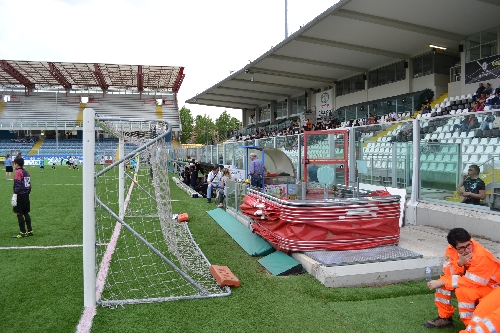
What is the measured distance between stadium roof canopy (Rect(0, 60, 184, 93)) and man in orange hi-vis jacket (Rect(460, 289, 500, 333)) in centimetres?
5087

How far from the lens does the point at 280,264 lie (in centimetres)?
633

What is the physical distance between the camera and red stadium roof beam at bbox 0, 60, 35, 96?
48044 millimetres

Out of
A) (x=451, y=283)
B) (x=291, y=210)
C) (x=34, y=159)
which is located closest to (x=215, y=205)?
(x=291, y=210)

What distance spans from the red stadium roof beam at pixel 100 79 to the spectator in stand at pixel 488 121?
48302 millimetres

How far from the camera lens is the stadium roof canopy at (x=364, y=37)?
55.0ft

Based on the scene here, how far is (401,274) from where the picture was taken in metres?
5.62

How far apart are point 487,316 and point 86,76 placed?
57.4 metres

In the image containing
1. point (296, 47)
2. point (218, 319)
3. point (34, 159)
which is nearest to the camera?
point (218, 319)

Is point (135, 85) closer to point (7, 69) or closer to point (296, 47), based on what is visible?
point (7, 69)

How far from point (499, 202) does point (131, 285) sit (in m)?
6.00

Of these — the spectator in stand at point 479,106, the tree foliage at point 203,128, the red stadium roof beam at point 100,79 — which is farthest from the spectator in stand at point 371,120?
the tree foliage at point 203,128

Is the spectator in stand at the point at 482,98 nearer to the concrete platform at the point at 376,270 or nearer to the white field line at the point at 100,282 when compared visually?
the concrete platform at the point at 376,270

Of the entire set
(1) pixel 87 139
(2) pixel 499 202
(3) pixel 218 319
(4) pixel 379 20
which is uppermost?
(4) pixel 379 20

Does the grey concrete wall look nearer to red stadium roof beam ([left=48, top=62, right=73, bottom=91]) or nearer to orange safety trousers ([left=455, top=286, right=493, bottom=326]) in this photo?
orange safety trousers ([left=455, top=286, right=493, bottom=326])
